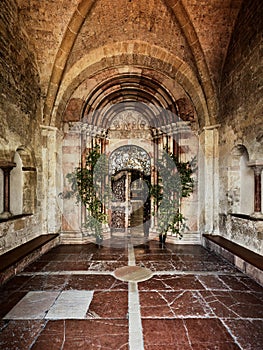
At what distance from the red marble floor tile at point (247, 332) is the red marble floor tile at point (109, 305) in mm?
1139

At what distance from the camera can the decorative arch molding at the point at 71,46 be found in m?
4.81

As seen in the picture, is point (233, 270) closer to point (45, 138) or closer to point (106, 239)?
point (106, 239)

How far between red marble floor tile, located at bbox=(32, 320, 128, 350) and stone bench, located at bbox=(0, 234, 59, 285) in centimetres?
134

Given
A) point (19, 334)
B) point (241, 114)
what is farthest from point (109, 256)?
point (241, 114)

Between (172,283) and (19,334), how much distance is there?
2083mm

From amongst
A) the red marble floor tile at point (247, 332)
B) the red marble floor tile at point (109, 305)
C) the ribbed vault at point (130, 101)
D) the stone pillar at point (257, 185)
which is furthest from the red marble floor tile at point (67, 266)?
the ribbed vault at point (130, 101)

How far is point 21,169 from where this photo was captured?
16.9 ft

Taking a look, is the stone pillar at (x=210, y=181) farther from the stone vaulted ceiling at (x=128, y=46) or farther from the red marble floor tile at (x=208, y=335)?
the red marble floor tile at (x=208, y=335)

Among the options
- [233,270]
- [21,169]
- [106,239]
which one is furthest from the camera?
[106,239]

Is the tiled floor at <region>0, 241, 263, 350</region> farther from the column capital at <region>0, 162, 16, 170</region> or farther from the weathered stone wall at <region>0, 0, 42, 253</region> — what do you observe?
the column capital at <region>0, 162, 16, 170</region>

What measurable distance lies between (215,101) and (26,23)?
180 inches

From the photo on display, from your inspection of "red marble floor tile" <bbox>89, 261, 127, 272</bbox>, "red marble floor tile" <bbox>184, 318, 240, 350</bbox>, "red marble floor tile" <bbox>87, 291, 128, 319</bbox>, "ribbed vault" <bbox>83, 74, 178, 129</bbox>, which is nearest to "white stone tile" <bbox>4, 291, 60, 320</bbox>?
"red marble floor tile" <bbox>87, 291, 128, 319</bbox>

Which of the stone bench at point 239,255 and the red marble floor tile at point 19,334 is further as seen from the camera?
the stone bench at point 239,255

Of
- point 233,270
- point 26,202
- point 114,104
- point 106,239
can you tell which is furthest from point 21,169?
point 233,270
